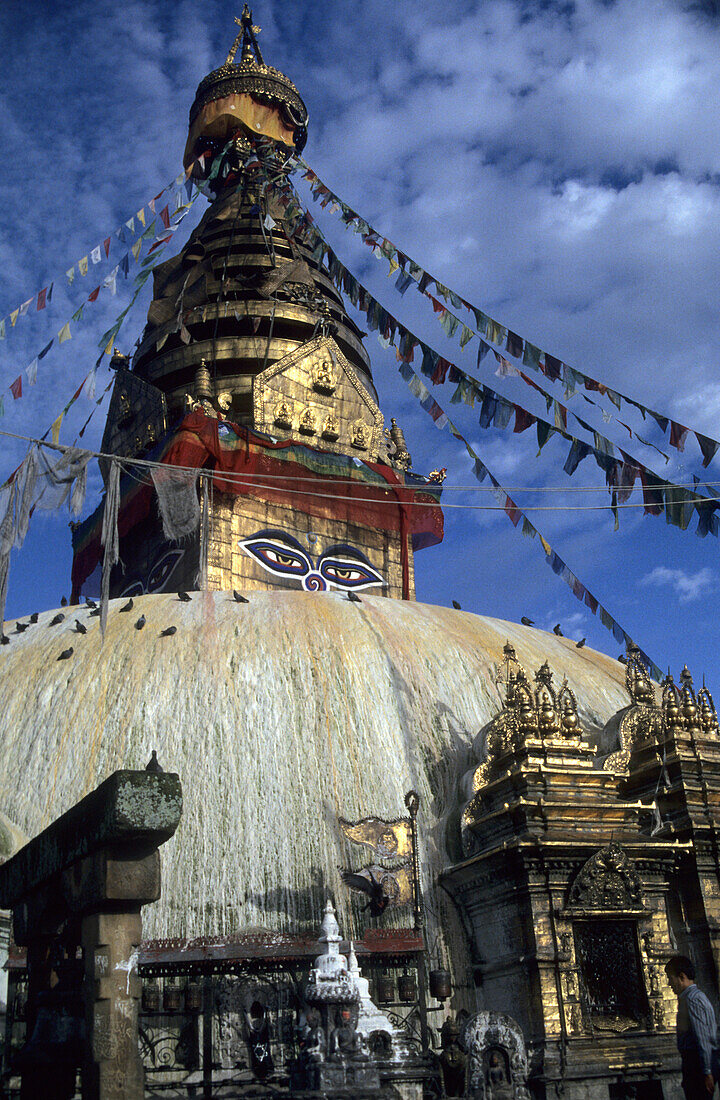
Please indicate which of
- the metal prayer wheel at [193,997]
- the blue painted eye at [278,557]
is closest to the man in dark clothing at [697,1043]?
the metal prayer wheel at [193,997]

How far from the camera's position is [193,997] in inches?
410

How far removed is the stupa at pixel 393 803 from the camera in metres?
10.4

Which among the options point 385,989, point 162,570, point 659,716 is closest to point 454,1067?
point 385,989

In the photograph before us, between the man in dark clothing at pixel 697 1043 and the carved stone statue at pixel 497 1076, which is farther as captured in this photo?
the carved stone statue at pixel 497 1076

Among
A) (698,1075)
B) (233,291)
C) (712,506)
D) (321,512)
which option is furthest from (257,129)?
(698,1075)

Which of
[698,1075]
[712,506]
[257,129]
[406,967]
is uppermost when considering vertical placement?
[257,129]

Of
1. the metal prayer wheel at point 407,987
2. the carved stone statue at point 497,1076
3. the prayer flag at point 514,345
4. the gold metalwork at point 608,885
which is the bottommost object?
the carved stone statue at point 497,1076

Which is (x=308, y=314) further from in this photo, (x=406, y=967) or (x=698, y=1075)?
(x=698, y=1075)

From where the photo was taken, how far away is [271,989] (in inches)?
416

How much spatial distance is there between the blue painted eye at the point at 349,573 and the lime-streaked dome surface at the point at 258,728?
4.24m

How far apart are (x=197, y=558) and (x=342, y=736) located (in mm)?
6799

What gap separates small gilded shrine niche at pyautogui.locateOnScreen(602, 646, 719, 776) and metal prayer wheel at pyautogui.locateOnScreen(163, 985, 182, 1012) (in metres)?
6.14

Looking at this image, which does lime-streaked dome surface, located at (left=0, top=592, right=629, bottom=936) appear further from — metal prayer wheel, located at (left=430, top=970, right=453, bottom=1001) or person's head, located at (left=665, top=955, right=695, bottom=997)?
person's head, located at (left=665, top=955, right=695, bottom=997)

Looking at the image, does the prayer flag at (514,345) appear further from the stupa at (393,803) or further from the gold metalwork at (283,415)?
the gold metalwork at (283,415)
